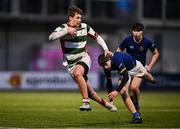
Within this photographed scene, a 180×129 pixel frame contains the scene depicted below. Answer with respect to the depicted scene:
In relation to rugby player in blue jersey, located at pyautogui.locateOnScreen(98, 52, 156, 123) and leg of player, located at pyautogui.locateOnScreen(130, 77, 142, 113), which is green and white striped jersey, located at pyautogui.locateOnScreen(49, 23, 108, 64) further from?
leg of player, located at pyautogui.locateOnScreen(130, 77, 142, 113)

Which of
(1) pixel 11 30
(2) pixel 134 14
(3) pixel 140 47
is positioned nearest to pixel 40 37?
(1) pixel 11 30

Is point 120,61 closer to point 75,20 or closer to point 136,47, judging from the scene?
point 75,20

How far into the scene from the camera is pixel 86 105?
1535 centimetres

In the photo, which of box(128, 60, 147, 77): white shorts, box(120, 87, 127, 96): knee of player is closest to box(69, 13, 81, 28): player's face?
box(120, 87, 127, 96): knee of player

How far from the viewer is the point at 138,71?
17.1m

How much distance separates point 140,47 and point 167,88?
22505 millimetres

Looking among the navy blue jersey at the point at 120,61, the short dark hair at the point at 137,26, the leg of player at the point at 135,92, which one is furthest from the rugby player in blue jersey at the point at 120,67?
the leg of player at the point at 135,92

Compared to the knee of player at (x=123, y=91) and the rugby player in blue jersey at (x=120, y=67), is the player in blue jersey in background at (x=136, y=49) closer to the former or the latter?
the rugby player in blue jersey at (x=120, y=67)

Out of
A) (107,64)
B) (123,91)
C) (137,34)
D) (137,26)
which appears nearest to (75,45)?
(107,64)

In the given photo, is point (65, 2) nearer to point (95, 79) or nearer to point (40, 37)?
point (40, 37)

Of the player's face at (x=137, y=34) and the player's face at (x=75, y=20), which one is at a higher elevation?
the player's face at (x=75, y=20)

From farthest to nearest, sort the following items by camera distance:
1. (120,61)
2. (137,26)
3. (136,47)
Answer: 1. (136,47)
2. (137,26)
3. (120,61)

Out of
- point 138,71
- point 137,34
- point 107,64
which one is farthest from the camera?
point 137,34

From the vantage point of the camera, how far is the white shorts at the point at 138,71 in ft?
55.6
